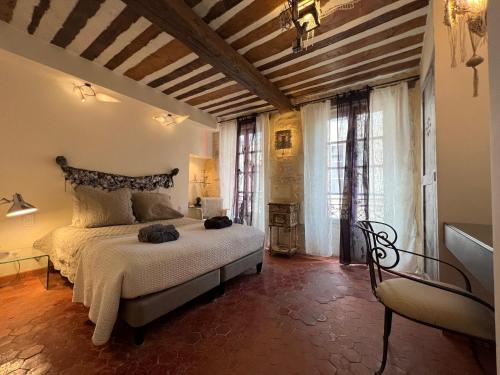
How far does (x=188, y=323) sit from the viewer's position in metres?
1.73

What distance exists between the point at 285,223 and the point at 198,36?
8.69ft

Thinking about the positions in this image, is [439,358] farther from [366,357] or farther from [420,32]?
[420,32]

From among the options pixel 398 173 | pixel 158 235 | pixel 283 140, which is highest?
pixel 283 140

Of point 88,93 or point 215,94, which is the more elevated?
point 215,94

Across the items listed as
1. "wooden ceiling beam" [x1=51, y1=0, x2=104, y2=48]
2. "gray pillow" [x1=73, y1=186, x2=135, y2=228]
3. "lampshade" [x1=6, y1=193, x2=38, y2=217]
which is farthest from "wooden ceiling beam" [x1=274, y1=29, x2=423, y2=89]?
"lampshade" [x1=6, y1=193, x2=38, y2=217]

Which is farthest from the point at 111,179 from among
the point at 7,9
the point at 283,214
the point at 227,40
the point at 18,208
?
the point at 283,214

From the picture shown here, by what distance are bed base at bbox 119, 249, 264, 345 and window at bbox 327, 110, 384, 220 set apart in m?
1.89

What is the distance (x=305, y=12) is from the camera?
164 centimetres

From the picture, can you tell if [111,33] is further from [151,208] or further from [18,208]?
[151,208]

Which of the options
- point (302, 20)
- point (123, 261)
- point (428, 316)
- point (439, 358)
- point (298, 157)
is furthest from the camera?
point (298, 157)

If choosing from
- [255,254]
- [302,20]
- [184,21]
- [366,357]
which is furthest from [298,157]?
[366,357]

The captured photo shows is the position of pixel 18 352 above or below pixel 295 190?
below

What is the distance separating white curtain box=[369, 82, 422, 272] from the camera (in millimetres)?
2766

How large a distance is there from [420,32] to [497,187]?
8.14 feet
